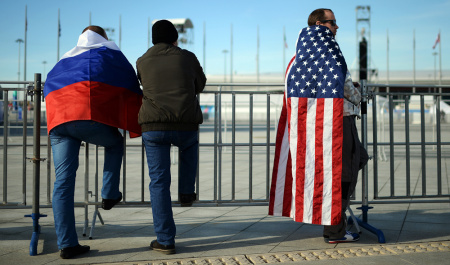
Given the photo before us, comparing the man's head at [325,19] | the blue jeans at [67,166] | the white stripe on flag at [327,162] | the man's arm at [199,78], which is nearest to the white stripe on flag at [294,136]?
the white stripe on flag at [327,162]

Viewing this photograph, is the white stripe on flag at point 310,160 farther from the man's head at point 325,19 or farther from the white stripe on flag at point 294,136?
the man's head at point 325,19

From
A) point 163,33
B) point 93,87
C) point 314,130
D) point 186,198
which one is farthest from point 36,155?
point 314,130

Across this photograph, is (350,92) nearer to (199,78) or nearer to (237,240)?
(199,78)

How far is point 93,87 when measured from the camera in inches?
147

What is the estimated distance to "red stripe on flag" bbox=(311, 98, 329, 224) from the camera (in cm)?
409

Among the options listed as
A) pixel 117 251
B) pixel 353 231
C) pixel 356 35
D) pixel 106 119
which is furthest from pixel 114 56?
pixel 356 35

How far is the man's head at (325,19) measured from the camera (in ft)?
13.8

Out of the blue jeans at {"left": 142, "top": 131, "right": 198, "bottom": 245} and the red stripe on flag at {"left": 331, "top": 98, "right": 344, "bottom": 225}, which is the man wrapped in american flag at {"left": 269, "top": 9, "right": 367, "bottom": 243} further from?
the blue jeans at {"left": 142, "top": 131, "right": 198, "bottom": 245}

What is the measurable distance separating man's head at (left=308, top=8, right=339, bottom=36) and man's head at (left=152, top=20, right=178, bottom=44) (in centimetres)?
135

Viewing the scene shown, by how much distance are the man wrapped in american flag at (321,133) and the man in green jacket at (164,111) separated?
983 mm

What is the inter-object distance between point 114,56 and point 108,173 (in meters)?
1.04

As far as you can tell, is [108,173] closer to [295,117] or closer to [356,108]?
[295,117]

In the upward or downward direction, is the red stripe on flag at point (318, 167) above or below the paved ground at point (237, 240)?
above

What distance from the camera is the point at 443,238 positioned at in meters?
4.29
